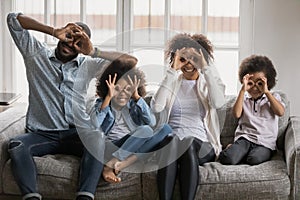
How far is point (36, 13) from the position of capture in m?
4.08

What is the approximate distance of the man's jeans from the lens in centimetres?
277

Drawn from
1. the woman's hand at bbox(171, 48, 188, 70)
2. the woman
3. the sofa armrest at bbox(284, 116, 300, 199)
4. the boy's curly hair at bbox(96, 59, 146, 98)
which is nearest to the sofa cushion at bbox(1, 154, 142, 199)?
the woman

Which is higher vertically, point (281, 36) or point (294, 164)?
point (281, 36)

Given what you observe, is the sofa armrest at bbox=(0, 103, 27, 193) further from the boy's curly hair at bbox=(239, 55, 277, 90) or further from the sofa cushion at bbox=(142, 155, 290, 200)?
the boy's curly hair at bbox=(239, 55, 277, 90)

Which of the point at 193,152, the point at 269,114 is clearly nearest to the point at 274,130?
the point at 269,114

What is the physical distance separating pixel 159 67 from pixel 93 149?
0.54 m

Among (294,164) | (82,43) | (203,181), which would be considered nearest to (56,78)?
(82,43)

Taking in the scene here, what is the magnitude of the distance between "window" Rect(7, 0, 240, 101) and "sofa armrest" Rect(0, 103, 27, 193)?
0.80 meters

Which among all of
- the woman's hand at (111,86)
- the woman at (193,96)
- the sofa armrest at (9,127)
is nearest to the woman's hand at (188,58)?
the woman at (193,96)

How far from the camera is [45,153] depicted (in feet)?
9.83

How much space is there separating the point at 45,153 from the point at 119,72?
22.3 inches

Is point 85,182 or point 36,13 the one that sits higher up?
point 36,13

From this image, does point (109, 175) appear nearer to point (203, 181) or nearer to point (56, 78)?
point (203, 181)

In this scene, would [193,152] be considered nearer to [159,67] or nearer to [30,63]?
[159,67]
